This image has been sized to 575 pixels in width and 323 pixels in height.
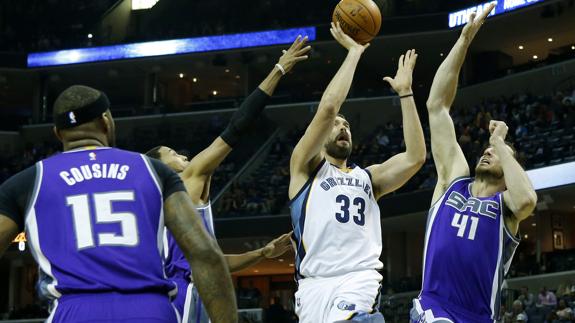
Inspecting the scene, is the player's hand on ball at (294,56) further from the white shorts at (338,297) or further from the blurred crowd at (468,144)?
the blurred crowd at (468,144)

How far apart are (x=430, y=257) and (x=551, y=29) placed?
92.9 ft

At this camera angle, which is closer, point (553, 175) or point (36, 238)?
point (36, 238)

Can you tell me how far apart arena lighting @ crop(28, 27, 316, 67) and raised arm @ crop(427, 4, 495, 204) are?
1088 inches

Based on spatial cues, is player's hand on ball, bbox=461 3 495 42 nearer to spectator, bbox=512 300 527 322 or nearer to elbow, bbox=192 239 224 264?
elbow, bbox=192 239 224 264

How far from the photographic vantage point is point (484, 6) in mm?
30703

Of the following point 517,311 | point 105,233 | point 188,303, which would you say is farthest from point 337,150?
point 517,311

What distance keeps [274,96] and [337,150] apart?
29.3m

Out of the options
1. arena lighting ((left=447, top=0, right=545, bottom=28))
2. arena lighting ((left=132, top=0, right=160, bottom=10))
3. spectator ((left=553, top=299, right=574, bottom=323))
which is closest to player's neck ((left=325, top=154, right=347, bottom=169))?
spectator ((left=553, top=299, right=574, bottom=323))

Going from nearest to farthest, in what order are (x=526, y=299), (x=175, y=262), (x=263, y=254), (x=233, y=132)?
(x=233, y=132)
(x=175, y=262)
(x=263, y=254)
(x=526, y=299)

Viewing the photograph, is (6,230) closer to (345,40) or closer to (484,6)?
(345,40)

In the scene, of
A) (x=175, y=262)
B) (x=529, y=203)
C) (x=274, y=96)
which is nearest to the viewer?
(x=529, y=203)

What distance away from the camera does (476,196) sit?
7.07 meters

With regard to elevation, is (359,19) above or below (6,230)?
above

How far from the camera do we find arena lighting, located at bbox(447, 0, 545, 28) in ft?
102
